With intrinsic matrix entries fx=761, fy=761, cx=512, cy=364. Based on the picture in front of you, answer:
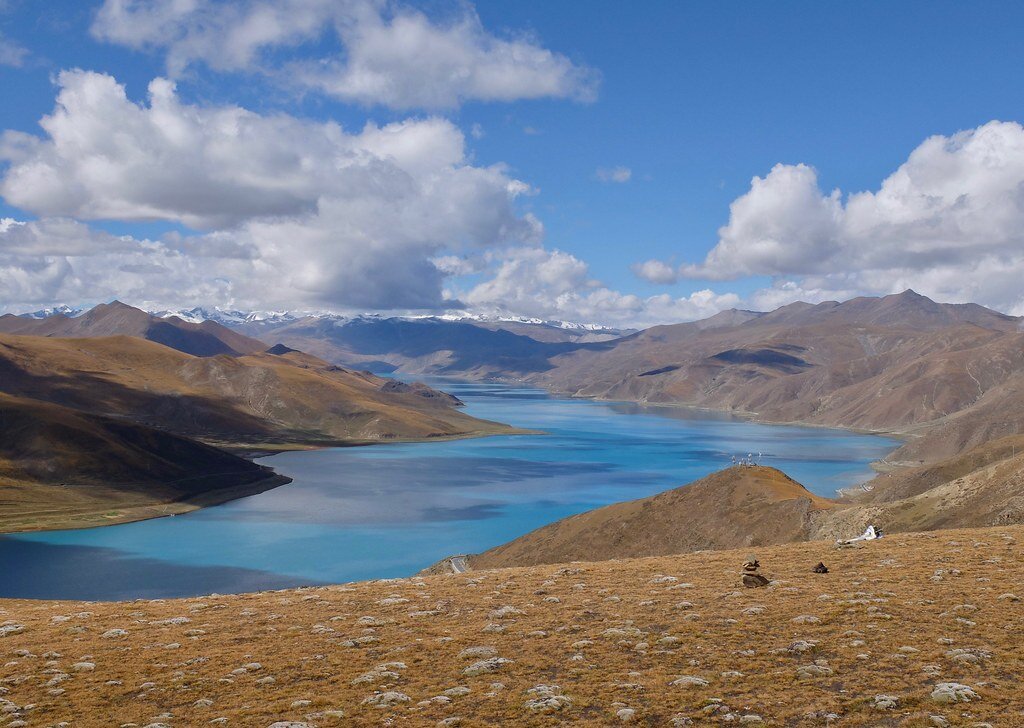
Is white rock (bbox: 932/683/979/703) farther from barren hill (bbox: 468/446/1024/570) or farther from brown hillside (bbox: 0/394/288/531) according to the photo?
brown hillside (bbox: 0/394/288/531)

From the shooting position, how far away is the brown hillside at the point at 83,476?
503 feet

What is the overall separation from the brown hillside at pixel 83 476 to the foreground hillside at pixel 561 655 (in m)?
144

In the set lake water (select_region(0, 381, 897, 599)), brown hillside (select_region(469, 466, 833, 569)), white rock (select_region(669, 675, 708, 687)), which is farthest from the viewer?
lake water (select_region(0, 381, 897, 599))

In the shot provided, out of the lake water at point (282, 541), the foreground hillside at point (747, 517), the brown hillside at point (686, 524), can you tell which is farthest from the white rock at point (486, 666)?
the lake water at point (282, 541)

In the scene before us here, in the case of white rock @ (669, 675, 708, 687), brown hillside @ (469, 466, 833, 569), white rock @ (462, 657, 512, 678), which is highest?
white rock @ (669, 675, 708, 687)

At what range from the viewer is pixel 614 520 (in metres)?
90.6

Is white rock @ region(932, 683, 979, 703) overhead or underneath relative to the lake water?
overhead

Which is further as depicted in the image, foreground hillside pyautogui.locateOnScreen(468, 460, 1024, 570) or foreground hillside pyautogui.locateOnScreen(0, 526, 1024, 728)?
foreground hillside pyautogui.locateOnScreen(468, 460, 1024, 570)

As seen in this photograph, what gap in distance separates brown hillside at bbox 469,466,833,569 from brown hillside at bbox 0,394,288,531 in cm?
10259

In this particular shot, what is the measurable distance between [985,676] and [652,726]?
304 inches

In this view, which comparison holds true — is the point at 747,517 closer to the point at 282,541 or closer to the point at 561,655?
the point at 561,655

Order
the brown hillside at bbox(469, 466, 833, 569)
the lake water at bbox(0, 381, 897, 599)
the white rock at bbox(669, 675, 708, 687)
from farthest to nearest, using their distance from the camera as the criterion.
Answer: the lake water at bbox(0, 381, 897, 599), the brown hillside at bbox(469, 466, 833, 569), the white rock at bbox(669, 675, 708, 687)

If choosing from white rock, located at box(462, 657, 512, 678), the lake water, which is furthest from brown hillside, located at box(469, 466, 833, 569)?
white rock, located at box(462, 657, 512, 678)

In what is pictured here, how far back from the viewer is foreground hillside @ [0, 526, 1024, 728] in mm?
15398
